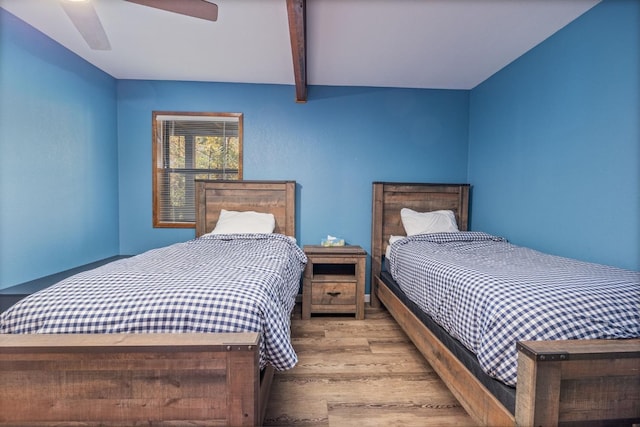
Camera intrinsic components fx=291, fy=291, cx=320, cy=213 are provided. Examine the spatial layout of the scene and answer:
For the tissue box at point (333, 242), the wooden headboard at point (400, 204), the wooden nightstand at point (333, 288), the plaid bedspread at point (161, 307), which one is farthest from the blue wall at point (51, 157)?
the wooden headboard at point (400, 204)

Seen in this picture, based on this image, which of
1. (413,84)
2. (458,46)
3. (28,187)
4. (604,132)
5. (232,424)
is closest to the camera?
(232,424)

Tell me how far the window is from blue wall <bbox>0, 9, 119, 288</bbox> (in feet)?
1.46

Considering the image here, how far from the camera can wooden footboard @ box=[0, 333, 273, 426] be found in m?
0.93

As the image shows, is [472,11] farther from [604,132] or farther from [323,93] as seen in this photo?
[323,93]

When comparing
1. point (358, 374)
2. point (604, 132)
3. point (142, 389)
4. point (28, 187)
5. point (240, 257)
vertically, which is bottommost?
point (358, 374)

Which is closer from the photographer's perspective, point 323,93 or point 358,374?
point 358,374

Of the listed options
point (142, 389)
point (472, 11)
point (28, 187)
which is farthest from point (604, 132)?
point (28, 187)

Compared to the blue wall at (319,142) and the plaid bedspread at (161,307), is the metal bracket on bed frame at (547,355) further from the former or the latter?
the blue wall at (319,142)

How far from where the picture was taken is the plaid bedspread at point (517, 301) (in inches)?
40.0

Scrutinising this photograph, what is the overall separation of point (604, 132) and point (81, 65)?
3915 millimetres

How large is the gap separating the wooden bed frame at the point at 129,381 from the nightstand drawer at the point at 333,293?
5.29ft

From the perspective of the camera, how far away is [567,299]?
1078 millimetres

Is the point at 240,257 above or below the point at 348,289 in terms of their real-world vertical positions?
above

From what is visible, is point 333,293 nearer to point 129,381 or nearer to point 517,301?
point 517,301
